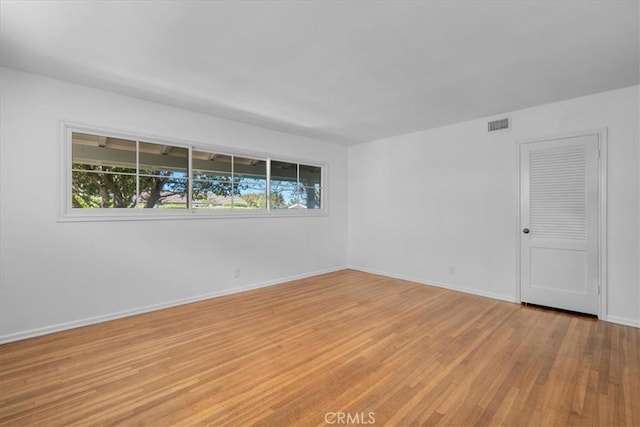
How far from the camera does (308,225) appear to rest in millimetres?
5391

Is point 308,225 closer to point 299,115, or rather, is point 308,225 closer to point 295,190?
point 295,190

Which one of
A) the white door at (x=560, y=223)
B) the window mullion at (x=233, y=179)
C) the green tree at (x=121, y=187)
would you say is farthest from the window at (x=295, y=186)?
the white door at (x=560, y=223)

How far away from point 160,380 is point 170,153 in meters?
2.74

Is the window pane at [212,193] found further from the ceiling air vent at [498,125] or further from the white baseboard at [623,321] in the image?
the white baseboard at [623,321]

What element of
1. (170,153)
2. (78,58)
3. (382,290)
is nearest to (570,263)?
(382,290)

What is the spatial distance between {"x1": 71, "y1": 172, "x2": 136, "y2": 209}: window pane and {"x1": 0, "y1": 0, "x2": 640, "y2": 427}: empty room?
23 millimetres

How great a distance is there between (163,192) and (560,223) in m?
4.96

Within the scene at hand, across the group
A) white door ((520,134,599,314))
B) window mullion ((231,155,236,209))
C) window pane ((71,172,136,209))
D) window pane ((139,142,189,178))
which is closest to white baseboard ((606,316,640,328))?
white door ((520,134,599,314))

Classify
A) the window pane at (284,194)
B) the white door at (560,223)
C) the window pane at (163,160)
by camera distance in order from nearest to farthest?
the white door at (560,223) < the window pane at (163,160) < the window pane at (284,194)

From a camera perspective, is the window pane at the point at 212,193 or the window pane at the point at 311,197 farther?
the window pane at the point at 311,197

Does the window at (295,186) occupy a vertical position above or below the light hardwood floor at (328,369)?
above

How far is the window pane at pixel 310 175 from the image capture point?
5.45 meters

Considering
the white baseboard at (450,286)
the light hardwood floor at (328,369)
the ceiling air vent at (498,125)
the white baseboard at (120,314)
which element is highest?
the ceiling air vent at (498,125)

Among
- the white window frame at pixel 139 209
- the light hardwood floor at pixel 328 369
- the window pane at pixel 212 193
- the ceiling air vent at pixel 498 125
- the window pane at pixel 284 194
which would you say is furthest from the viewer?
the window pane at pixel 284 194
